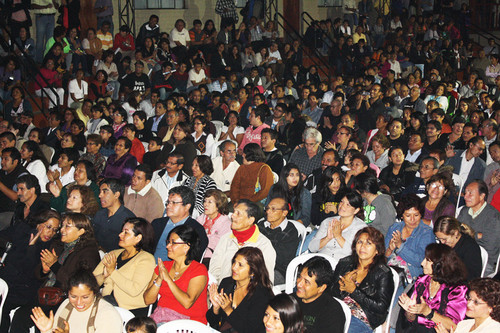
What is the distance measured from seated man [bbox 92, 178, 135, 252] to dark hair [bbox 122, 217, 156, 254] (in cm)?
82

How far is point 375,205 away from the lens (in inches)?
222

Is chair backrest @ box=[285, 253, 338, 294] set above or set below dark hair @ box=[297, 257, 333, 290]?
below

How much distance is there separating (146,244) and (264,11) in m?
12.3

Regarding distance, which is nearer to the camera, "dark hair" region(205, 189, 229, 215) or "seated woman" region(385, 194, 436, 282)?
"seated woman" region(385, 194, 436, 282)

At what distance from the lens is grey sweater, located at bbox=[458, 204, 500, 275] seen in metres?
5.34

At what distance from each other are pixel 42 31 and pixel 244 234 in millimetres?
9008

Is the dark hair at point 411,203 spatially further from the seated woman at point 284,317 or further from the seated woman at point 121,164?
the seated woman at point 121,164

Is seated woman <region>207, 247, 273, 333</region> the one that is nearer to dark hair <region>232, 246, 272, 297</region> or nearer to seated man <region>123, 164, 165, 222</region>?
dark hair <region>232, 246, 272, 297</region>

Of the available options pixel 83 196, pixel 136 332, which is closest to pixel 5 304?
pixel 83 196

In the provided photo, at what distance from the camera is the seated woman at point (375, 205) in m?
5.54

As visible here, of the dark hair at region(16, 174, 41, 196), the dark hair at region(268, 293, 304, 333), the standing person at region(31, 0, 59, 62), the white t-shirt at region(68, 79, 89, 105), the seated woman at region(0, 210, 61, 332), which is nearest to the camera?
the dark hair at region(268, 293, 304, 333)

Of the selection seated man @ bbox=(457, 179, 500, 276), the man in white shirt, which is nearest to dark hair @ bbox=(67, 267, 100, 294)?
the man in white shirt

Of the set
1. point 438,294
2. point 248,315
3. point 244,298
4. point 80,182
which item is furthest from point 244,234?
point 80,182

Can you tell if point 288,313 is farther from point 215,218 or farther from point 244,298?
point 215,218
